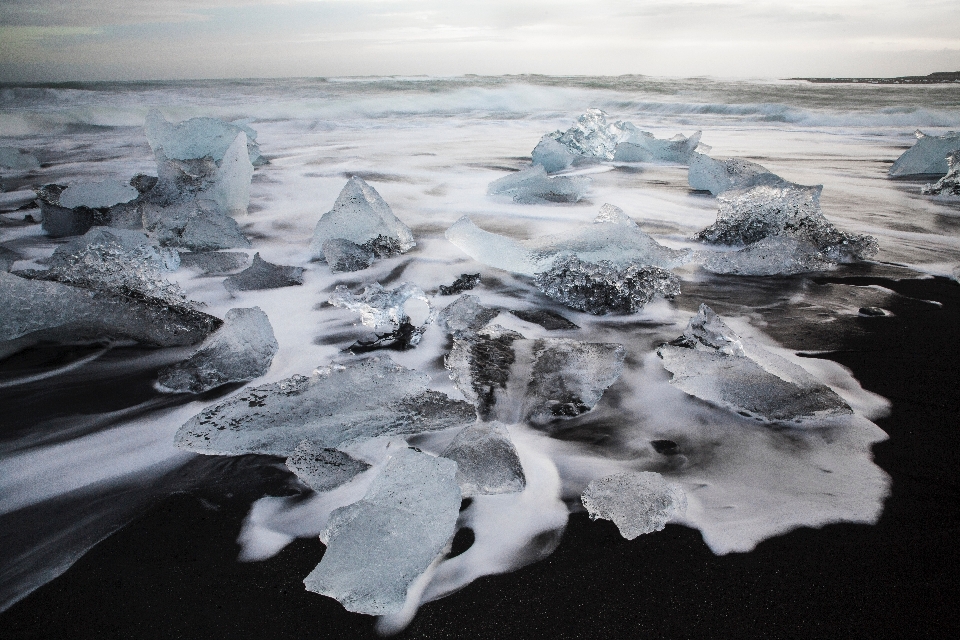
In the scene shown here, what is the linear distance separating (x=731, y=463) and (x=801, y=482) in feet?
0.40

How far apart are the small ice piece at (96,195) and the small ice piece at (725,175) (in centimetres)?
312

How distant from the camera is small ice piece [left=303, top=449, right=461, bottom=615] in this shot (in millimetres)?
765

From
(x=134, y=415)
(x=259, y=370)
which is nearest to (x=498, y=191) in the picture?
(x=259, y=370)

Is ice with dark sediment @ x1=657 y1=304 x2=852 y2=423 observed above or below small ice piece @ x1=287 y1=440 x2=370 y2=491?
above

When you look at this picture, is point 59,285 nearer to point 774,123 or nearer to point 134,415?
point 134,415

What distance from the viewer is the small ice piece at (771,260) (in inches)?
82.1

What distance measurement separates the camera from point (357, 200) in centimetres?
228

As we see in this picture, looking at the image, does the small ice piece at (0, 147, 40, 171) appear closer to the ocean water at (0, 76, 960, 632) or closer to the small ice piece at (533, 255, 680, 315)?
the ocean water at (0, 76, 960, 632)

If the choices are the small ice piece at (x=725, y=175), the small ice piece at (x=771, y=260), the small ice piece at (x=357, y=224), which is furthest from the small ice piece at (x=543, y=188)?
the small ice piece at (x=771, y=260)

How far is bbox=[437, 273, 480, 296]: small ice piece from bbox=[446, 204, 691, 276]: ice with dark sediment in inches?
6.0

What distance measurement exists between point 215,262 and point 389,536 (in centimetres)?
180

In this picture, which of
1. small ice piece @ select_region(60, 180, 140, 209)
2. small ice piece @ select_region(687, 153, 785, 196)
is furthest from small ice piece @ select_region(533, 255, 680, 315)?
small ice piece @ select_region(60, 180, 140, 209)

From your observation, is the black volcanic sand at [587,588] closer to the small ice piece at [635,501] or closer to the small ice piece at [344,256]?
the small ice piece at [635,501]

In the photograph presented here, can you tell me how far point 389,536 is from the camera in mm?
814
